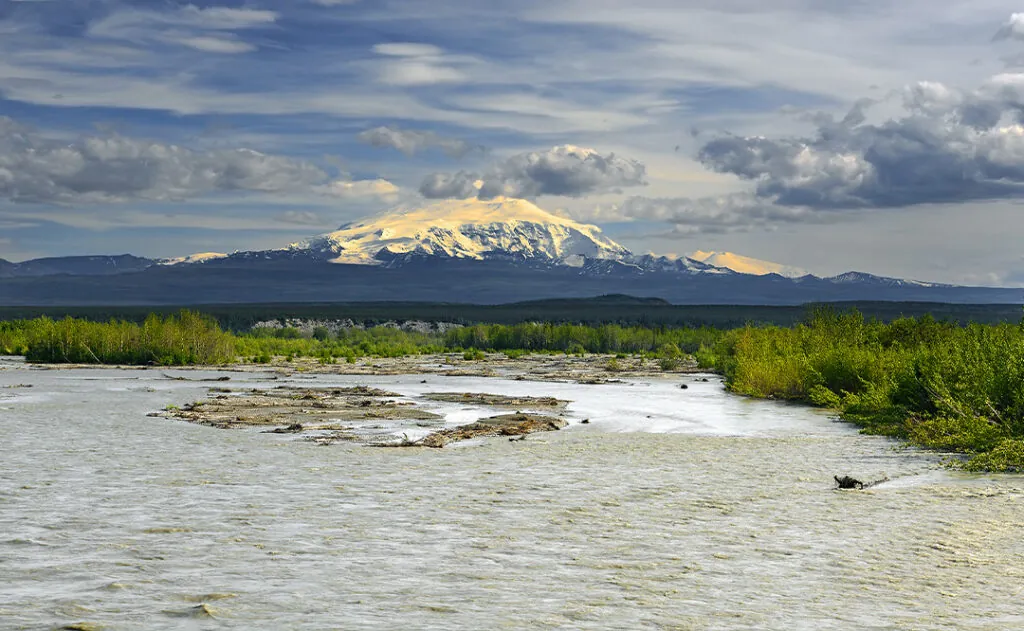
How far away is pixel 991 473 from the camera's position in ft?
72.1

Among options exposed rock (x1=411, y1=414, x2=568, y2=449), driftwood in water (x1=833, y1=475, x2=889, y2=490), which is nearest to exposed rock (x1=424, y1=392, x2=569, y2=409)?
exposed rock (x1=411, y1=414, x2=568, y2=449)

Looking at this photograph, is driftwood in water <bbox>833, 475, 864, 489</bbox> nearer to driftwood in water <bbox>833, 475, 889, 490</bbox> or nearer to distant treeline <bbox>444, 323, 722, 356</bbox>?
driftwood in water <bbox>833, 475, 889, 490</bbox>

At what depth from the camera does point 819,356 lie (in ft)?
148

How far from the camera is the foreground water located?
37.3 ft

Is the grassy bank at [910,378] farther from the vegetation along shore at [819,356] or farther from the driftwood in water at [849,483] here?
the driftwood in water at [849,483]

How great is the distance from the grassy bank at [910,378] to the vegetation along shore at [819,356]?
4cm

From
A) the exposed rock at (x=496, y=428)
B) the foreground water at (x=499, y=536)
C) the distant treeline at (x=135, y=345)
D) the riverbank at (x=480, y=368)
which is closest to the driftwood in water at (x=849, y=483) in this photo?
the foreground water at (x=499, y=536)

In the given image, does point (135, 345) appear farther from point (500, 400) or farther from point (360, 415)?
point (360, 415)

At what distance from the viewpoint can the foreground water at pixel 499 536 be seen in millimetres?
11367

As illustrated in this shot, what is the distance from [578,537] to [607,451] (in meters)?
11.0

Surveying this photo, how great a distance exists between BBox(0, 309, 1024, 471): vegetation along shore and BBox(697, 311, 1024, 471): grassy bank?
0.04 meters

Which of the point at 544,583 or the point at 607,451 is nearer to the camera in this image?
the point at 544,583

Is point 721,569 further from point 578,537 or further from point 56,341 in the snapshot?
point 56,341

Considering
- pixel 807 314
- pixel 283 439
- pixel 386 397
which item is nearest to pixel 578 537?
pixel 283 439
